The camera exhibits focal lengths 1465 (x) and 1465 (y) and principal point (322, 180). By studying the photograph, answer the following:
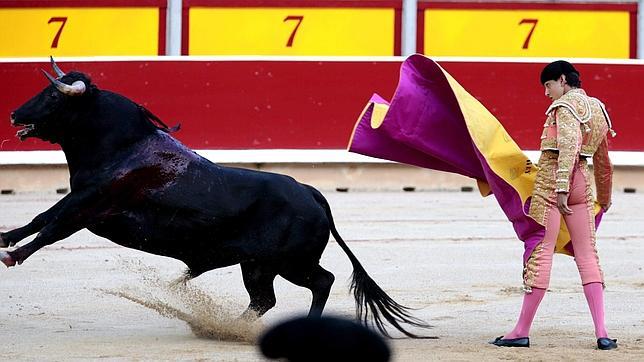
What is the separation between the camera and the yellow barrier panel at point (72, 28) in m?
12.5

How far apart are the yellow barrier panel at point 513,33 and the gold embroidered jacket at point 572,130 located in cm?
776

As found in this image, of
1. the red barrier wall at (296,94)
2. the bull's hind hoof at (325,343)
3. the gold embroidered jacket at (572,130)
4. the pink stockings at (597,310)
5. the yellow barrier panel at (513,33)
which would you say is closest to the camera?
the bull's hind hoof at (325,343)

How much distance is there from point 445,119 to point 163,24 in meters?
7.43

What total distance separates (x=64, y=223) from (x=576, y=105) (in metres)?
1.74

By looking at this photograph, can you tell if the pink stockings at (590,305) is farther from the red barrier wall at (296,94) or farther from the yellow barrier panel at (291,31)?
the yellow barrier panel at (291,31)

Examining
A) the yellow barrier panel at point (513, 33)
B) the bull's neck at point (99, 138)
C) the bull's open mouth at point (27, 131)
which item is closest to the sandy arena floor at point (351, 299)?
the bull's neck at point (99, 138)

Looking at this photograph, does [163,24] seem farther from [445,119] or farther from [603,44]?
[445,119]

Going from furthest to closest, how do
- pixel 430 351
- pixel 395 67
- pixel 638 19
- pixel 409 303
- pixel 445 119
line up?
pixel 638 19 < pixel 395 67 < pixel 409 303 < pixel 445 119 < pixel 430 351

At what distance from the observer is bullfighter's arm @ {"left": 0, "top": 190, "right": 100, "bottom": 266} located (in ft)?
15.9

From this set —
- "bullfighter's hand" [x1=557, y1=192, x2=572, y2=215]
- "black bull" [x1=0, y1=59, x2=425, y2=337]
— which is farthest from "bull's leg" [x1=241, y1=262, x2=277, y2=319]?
"bullfighter's hand" [x1=557, y1=192, x2=572, y2=215]

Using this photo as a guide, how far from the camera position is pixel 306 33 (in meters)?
12.5

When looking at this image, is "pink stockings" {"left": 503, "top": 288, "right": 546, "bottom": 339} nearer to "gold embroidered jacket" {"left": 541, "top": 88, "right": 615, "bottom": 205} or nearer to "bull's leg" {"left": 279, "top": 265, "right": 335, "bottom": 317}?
"gold embroidered jacket" {"left": 541, "top": 88, "right": 615, "bottom": 205}

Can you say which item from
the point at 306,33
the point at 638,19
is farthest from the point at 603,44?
the point at 306,33

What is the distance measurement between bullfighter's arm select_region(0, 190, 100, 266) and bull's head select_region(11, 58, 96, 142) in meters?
0.25
